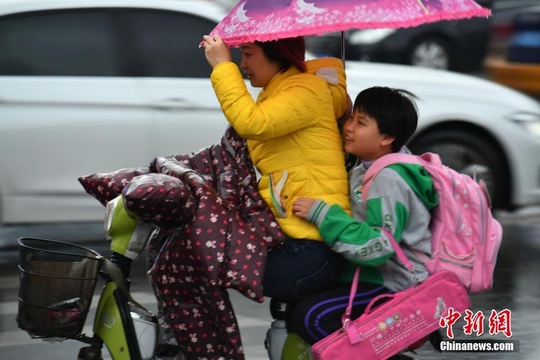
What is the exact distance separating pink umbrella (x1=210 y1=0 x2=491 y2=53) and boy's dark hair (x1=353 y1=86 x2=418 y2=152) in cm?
34

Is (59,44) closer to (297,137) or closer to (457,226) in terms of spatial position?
(297,137)

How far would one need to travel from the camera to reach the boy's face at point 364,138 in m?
3.75

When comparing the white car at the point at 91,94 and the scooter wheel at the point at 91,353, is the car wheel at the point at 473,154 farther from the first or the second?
the scooter wheel at the point at 91,353

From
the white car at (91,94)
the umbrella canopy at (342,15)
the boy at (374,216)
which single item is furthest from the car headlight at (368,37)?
the umbrella canopy at (342,15)

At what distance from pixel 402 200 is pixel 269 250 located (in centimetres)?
46

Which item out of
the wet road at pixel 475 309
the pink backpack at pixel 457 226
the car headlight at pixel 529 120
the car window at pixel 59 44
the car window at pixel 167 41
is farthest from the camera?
the car headlight at pixel 529 120

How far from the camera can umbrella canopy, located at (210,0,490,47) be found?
347 centimetres

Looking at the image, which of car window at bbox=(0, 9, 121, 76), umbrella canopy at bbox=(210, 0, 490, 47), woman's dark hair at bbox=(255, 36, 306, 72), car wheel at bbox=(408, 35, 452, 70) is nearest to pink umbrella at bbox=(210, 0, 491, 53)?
umbrella canopy at bbox=(210, 0, 490, 47)

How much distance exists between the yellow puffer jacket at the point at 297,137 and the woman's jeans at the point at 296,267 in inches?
Result: 1.5

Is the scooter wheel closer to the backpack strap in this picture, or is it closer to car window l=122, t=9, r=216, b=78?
the backpack strap

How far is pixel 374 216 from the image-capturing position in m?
3.65

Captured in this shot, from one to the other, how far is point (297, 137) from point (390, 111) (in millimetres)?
319

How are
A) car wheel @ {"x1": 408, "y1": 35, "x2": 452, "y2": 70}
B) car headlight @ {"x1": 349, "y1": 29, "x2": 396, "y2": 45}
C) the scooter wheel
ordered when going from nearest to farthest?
the scooter wheel
car headlight @ {"x1": 349, "y1": 29, "x2": 396, "y2": 45}
car wheel @ {"x1": 408, "y1": 35, "x2": 452, "y2": 70}

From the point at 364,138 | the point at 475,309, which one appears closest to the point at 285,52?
the point at 364,138
